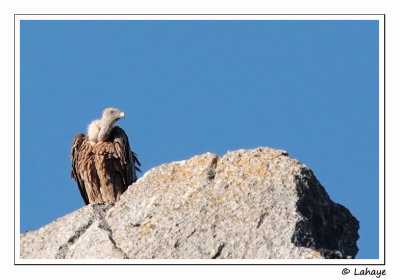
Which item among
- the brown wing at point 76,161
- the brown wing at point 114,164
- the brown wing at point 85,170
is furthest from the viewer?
the brown wing at point 76,161

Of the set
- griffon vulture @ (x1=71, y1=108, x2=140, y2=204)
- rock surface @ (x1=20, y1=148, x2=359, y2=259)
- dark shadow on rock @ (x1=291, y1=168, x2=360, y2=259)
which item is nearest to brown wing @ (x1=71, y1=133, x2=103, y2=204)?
griffon vulture @ (x1=71, y1=108, x2=140, y2=204)

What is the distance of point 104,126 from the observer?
781 inches

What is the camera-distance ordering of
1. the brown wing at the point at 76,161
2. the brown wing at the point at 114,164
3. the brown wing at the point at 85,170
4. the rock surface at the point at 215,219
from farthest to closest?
1. the brown wing at the point at 76,161
2. the brown wing at the point at 85,170
3. the brown wing at the point at 114,164
4. the rock surface at the point at 215,219

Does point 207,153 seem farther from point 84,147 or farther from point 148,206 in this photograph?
point 84,147

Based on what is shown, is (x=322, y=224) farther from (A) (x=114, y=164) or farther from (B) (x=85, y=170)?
(B) (x=85, y=170)

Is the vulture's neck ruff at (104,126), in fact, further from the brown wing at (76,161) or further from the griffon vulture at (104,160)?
the brown wing at (76,161)

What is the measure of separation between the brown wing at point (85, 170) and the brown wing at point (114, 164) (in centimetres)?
15

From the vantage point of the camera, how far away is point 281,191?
49.9ft

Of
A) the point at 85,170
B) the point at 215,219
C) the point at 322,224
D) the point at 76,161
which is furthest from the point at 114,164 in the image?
the point at 322,224

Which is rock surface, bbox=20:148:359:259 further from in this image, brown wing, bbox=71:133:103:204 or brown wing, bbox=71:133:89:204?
brown wing, bbox=71:133:89:204

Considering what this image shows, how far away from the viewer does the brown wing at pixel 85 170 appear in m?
20.0

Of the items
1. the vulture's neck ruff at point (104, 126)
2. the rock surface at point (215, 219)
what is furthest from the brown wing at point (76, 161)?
the rock surface at point (215, 219)

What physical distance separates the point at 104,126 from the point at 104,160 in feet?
1.74
